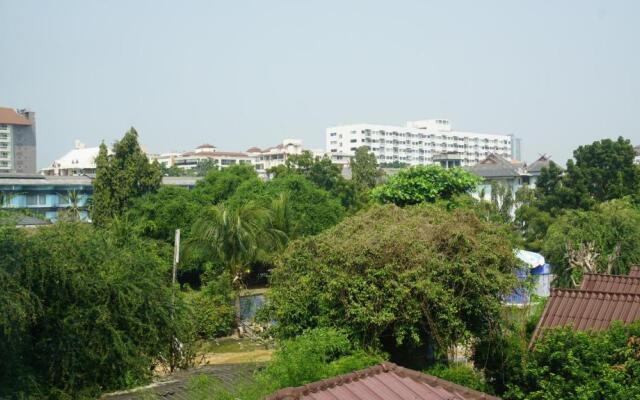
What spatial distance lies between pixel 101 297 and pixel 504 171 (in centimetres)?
4646

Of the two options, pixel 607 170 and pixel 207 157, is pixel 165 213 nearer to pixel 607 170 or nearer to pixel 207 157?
pixel 607 170

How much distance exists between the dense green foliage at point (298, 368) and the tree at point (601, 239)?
1242cm

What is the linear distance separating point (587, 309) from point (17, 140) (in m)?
80.3

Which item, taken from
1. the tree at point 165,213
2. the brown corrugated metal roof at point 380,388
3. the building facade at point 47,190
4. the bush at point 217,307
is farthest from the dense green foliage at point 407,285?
the building facade at point 47,190

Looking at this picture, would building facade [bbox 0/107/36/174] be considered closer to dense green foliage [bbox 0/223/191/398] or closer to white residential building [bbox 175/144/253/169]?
white residential building [bbox 175/144/253/169]

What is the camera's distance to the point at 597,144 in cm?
3662

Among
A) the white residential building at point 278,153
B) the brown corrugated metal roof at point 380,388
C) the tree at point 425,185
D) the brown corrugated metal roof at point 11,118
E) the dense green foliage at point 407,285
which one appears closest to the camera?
the brown corrugated metal roof at point 380,388

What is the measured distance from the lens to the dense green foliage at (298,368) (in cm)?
894

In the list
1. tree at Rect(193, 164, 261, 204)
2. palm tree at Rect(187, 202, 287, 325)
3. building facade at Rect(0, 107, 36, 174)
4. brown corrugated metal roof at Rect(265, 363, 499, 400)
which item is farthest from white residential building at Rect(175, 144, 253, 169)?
brown corrugated metal roof at Rect(265, 363, 499, 400)

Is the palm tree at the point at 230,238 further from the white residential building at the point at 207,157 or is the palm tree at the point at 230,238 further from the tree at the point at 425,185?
the white residential building at the point at 207,157

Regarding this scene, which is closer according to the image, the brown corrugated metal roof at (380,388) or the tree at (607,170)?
the brown corrugated metal roof at (380,388)

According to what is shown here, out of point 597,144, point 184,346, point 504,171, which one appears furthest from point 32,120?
point 184,346

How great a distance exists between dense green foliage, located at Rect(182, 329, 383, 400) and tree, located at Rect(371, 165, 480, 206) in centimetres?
2005

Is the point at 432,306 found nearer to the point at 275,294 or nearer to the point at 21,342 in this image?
the point at 275,294
